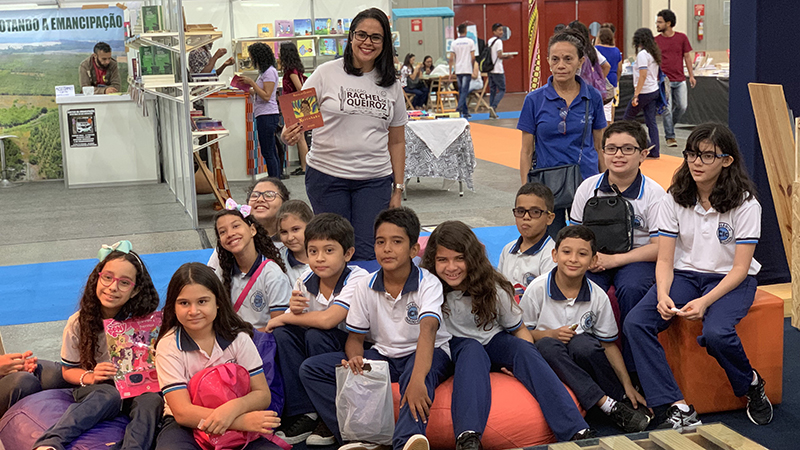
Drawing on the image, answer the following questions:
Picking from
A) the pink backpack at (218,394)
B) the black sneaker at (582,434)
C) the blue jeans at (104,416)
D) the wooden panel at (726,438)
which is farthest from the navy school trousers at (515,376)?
the blue jeans at (104,416)

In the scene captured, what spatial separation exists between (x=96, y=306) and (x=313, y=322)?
803 mm

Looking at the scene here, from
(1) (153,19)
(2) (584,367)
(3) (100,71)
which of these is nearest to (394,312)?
(2) (584,367)

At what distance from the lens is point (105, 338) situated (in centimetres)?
301

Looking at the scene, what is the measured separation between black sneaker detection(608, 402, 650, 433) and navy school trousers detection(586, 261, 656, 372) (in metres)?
0.28

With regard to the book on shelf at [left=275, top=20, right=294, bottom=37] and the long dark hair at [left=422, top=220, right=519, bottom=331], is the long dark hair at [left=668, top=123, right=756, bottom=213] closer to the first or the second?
the long dark hair at [left=422, top=220, right=519, bottom=331]

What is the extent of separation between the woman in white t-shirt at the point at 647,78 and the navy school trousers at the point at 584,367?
6.75 meters

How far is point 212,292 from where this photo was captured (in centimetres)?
279

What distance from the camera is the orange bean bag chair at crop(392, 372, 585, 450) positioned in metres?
2.89

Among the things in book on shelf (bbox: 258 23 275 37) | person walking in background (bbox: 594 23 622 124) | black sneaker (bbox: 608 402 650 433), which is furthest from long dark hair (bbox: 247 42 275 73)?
black sneaker (bbox: 608 402 650 433)

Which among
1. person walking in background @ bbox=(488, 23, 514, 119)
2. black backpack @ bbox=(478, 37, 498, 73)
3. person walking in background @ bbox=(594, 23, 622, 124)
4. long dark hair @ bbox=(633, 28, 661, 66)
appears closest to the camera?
long dark hair @ bbox=(633, 28, 661, 66)

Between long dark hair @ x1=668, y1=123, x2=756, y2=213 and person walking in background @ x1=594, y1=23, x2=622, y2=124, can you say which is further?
person walking in background @ x1=594, y1=23, x2=622, y2=124

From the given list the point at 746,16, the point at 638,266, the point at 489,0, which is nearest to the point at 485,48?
the point at 489,0

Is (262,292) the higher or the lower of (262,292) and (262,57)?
the lower

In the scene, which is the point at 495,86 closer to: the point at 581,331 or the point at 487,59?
the point at 487,59
